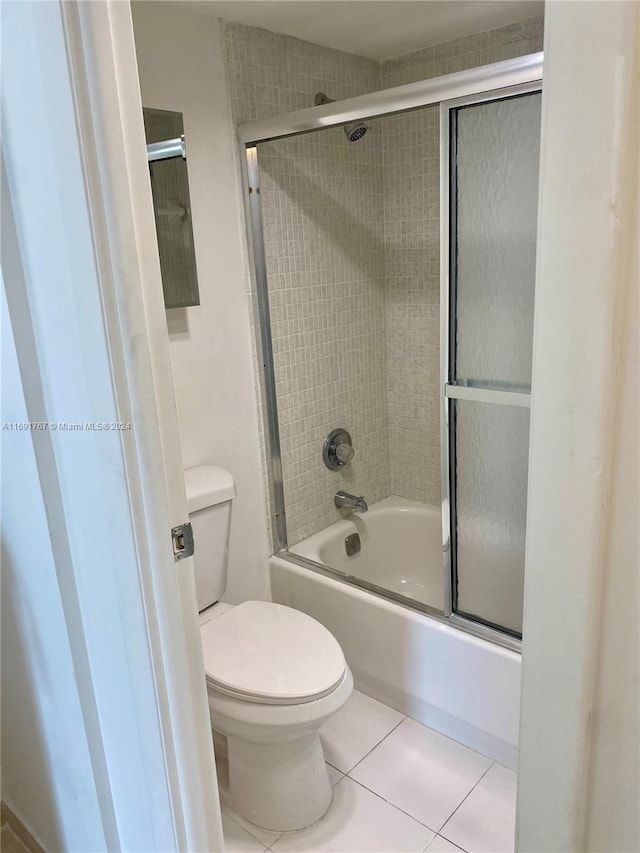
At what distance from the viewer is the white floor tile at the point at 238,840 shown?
1.58m

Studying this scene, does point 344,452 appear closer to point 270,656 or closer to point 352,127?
point 270,656

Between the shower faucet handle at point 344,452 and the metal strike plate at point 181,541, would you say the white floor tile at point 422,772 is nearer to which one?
the shower faucet handle at point 344,452

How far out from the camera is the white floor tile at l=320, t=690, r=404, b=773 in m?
1.87

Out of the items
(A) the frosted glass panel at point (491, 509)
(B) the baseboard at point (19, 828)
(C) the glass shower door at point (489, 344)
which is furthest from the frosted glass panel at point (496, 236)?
(B) the baseboard at point (19, 828)

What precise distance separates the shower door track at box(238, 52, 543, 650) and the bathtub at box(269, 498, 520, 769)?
41 millimetres

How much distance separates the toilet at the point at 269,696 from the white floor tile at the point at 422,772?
18 centimetres

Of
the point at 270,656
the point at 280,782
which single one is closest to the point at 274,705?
the point at 270,656

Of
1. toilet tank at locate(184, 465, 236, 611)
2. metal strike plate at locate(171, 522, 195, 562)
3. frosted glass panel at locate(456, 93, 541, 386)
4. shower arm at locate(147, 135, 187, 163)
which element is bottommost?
toilet tank at locate(184, 465, 236, 611)

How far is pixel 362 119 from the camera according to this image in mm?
1770

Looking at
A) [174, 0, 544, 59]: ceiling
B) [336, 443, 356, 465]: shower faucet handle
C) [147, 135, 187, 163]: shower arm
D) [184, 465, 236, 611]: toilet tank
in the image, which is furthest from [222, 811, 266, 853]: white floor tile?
[174, 0, 544, 59]: ceiling

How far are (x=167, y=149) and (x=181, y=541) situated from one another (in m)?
1.24

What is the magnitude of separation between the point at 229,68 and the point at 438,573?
1.90m

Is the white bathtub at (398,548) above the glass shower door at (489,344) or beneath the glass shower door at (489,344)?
beneath

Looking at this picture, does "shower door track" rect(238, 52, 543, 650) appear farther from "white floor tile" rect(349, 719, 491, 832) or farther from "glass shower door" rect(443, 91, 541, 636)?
"white floor tile" rect(349, 719, 491, 832)
